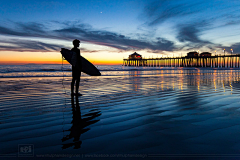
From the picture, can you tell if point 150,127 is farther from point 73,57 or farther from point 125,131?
point 73,57

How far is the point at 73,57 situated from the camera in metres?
5.96

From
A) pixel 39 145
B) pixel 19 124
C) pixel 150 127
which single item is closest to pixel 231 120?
pixel 150 127

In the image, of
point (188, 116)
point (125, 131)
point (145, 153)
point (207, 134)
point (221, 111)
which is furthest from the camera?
point (221, 111)

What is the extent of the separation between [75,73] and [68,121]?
3116mm

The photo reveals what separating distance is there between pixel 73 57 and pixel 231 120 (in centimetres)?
502

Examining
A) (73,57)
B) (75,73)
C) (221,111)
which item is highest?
(73,57)

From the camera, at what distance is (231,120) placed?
10.0ft

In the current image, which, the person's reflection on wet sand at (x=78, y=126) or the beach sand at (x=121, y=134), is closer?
the beach sand at (x=121, y=134)

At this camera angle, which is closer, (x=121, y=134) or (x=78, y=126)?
(x=121, y=134)

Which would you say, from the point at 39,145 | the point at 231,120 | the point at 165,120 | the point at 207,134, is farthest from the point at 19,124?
the point at 231,120

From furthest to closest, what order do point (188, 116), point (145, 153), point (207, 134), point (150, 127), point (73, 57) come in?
point (73, 57) < point (188, 116) < point (150, 127) < point (207, 134) < point (145, 153)

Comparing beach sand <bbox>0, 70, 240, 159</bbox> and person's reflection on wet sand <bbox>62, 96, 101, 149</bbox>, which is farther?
person's reflection on wet sand <bbox>62, 96, 101, 149</bbox>

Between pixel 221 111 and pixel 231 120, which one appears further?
pixel 221 111

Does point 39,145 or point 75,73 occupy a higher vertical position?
point 75,73
